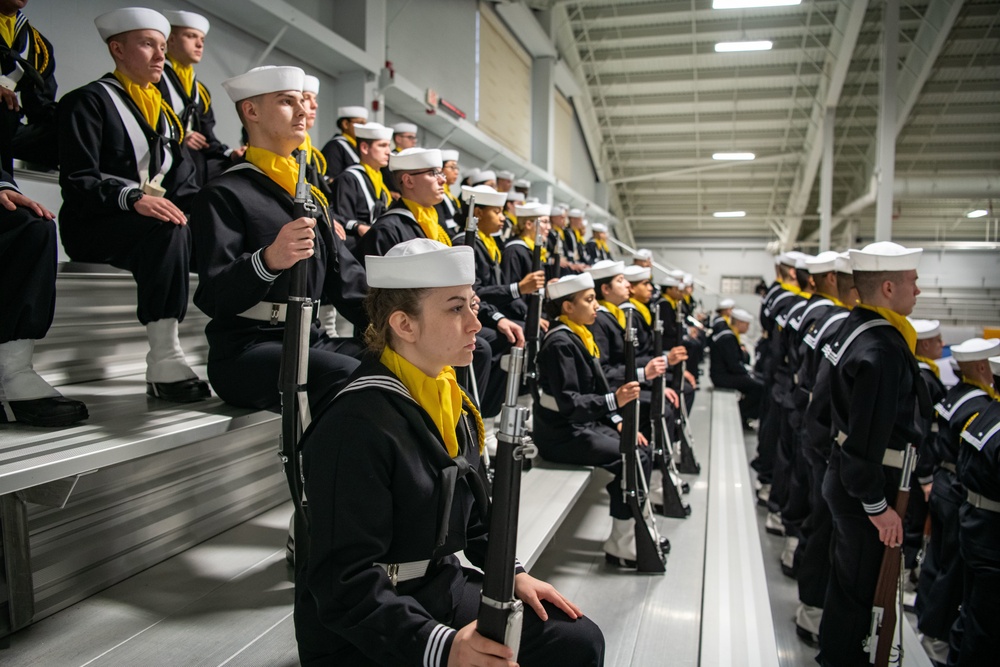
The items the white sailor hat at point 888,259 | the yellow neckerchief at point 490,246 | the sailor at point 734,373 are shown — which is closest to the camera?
the white sailor hat at point 888,259

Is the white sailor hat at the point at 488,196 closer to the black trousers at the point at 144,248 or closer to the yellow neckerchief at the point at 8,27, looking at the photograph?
the black trousers at the point at 144,248

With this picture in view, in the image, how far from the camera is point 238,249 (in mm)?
2426

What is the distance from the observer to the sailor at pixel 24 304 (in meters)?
2.06

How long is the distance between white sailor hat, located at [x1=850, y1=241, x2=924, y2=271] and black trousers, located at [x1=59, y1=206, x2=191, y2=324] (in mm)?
3127

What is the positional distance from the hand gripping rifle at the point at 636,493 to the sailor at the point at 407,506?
188cm

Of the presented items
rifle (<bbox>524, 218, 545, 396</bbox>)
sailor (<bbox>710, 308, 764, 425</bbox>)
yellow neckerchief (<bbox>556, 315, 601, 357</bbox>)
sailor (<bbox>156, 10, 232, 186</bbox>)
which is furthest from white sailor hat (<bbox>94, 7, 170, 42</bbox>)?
Result: sailor (<bbox>710, 308, 764, 425</bbox>)

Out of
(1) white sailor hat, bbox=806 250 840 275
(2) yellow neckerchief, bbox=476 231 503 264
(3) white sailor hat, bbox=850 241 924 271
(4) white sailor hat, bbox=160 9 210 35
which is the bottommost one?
(3) white sailor hat, bbox=850 241 924 271

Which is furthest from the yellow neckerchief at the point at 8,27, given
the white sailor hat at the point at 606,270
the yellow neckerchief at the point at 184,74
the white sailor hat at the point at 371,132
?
the white sailor hat at the point at 606,270

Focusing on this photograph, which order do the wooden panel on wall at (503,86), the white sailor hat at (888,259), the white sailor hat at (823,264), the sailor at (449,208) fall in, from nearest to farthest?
the white sailor hat at (888,259), the white sailor hat at (823,264), the sailor at (449,208), the wooden panel on wall at (503,86)

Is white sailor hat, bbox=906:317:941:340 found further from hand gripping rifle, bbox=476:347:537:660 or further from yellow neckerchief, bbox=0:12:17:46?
yellow neckerchief, bbox=0:12:17:46

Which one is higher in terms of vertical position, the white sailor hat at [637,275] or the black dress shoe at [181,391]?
the white sailor hat at [637,275]

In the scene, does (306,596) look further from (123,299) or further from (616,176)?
(616,176)

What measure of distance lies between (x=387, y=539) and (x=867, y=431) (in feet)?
7.87

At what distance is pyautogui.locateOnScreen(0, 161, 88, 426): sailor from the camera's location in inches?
81.2
